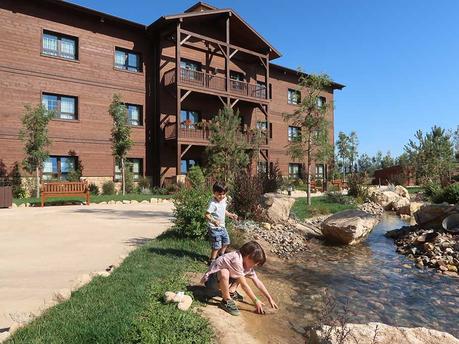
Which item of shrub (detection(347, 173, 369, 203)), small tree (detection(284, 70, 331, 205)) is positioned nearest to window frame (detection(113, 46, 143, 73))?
small tree (detection(284, 70, 331, 205))

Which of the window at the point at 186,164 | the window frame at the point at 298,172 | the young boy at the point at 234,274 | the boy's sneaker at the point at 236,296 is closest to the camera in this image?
the young boy at the point at 234,274

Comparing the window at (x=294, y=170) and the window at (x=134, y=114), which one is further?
the window at (x=294, y=170)

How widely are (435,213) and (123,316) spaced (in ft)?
37.8

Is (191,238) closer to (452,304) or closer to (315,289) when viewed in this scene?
(315,289)

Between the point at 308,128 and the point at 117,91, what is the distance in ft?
38.8

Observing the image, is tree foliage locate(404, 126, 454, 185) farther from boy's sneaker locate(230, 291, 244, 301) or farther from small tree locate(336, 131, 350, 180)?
boy's sneaker locate(230, 291, 244, 301)

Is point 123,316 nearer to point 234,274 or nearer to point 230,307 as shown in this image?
point 230,307

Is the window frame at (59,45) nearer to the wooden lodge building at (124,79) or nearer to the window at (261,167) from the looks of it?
the wooden lodge building at (124,79)

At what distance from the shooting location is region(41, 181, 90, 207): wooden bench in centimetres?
1539

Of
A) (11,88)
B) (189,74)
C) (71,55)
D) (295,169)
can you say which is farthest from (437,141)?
(11,88)

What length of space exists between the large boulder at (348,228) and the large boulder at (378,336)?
23.8 feet

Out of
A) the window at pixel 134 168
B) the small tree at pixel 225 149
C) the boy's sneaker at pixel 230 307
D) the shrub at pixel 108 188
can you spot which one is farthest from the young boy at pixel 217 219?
the window at pixel 134 168

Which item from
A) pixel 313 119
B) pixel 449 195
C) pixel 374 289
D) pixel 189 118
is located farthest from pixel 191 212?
pixel 189 118

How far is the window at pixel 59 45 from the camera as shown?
68.0ft
